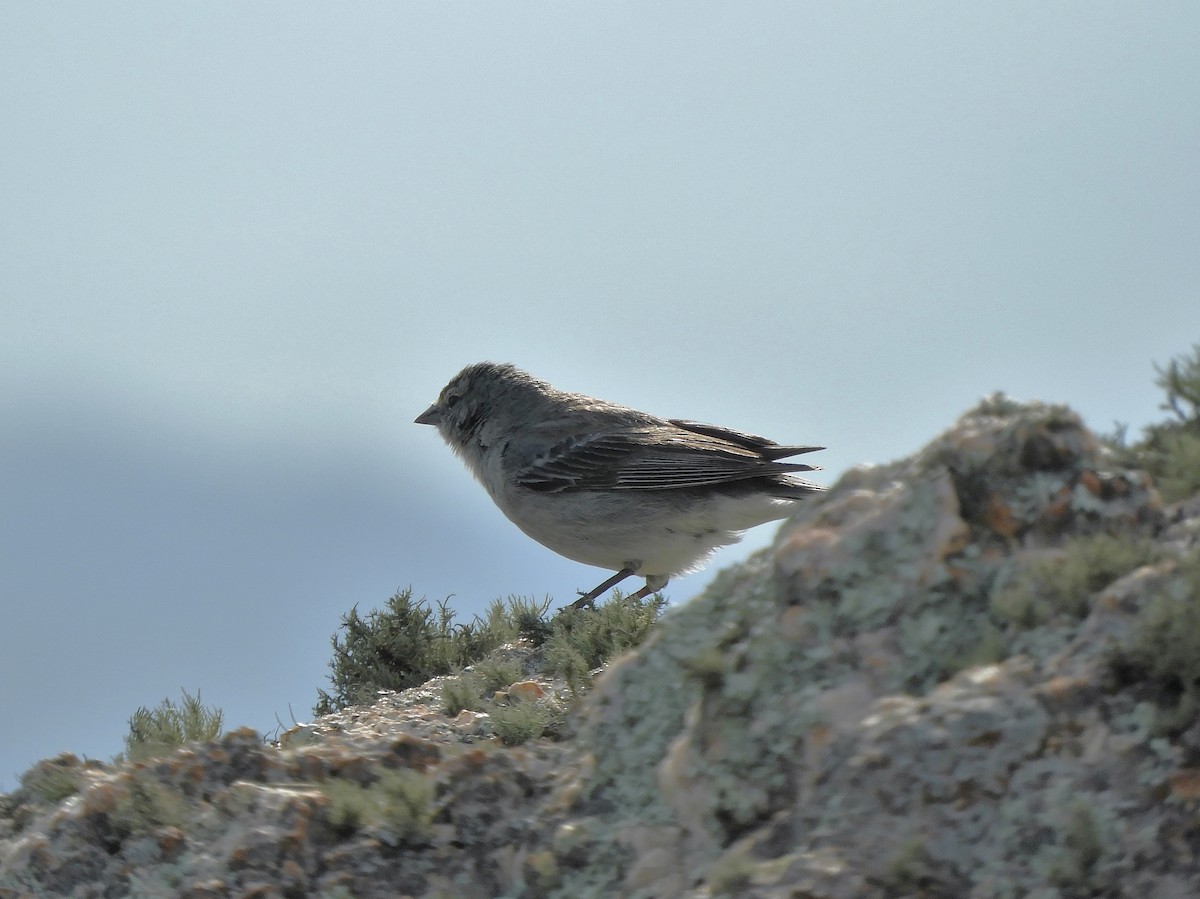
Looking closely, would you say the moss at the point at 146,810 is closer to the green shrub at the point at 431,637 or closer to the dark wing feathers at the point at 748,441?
the green shrub at the point at 431,637

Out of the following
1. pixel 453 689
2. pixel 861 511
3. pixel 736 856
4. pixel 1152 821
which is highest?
pixel 453 689

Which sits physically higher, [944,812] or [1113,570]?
[1113,570]

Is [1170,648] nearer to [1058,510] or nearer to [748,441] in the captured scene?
[1058,510]

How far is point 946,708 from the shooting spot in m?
3.03

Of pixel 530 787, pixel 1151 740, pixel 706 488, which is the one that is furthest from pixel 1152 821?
pixel 706 488

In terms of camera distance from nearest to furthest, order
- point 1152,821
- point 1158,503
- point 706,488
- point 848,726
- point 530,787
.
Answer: point 1152,821, point 848,726, point 1158,503, point 530,787, point 706,488

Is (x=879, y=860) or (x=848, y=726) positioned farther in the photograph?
(x=848, y=726)

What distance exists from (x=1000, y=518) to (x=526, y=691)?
3.23 m

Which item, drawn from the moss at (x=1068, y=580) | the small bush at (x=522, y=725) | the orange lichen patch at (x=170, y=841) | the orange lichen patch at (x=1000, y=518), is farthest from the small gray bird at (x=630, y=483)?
the moss at (x=1068, y=580)

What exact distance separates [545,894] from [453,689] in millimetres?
2527

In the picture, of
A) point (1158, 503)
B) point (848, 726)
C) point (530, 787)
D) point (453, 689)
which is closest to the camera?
point (848, 726)

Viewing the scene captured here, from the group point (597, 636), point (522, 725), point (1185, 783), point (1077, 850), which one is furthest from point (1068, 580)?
point (597, 636)

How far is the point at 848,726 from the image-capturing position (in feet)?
10.6

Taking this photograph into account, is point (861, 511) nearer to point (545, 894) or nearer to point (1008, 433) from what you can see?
point (1008, 433)
